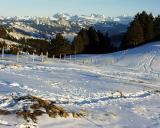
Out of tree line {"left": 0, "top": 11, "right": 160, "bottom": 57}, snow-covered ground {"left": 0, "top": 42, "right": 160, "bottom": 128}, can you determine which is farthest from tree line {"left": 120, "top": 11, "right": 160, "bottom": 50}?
snow-covered ground {"left": 0, "top": 42, "right": 160, "bottom": 128}

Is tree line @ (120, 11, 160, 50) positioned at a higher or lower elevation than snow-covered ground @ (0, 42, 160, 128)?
higher

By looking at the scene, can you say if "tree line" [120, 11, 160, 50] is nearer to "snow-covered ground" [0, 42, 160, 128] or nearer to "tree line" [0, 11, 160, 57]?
"tree line" [0, 11, 160, 57]

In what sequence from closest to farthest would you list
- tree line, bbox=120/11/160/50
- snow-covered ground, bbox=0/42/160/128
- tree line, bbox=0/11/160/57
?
1. snow-covered ground, bbox=0/42/160/128
2. tree line, bbox=120/11/160/50
3. tree line, bbox=0/11/160/57

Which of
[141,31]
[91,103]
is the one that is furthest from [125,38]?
[91,103]

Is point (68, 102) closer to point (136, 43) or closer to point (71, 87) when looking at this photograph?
point (71, 87)

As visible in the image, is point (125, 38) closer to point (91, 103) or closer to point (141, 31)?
point (141, 31)

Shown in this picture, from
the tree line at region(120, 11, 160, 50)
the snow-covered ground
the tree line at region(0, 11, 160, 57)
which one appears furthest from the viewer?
the tree line at region(0, 11, 160, 57)

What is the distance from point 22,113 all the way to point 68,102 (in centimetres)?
559

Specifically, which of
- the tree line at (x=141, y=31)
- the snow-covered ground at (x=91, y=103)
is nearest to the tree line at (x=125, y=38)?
the tree line at (x=141, y=31)

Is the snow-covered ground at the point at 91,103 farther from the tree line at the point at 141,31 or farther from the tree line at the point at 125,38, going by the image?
the tree line at the point at 125,38

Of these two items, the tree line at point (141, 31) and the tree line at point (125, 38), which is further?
the tree line at point (125, 38)

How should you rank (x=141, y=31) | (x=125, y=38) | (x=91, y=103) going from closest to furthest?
1. (x=91, y=103)
2. (x=141, y=31)
3. (x=125, y=38)

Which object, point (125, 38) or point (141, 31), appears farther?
point (125, 38)

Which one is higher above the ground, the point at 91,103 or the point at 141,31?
the point at 141,31
